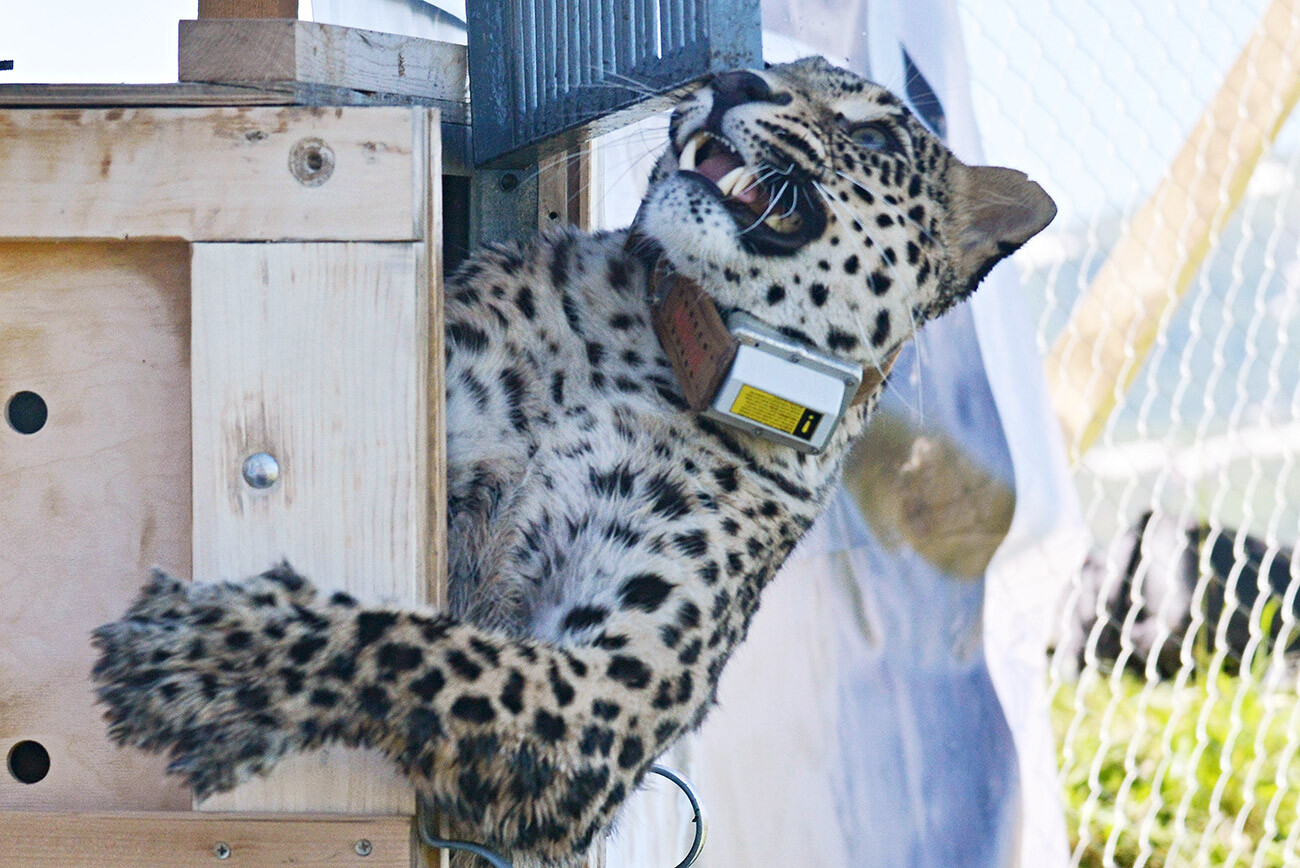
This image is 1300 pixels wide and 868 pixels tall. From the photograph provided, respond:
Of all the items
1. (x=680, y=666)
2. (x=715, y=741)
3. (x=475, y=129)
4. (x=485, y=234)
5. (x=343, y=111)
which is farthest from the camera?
(x=715, y=741)

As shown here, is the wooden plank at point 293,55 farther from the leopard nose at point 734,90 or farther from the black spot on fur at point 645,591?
the black spot on fur at point 645,591

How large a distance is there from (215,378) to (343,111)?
1.12ft

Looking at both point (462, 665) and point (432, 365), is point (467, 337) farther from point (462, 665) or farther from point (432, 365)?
point (462, 665)

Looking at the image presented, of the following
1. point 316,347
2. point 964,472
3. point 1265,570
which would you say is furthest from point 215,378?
point 1265,570

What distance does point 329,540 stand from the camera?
4.88ft

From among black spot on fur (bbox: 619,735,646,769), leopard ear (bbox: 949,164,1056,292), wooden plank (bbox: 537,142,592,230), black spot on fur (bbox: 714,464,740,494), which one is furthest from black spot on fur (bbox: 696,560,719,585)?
leopard ear (bbox: 949,164,1056,292)

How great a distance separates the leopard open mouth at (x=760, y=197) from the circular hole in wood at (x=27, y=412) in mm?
1010

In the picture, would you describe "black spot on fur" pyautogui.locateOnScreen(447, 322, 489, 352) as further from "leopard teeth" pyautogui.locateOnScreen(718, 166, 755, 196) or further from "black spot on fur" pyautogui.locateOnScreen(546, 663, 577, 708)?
"black spot on fur" pyautogui.locateOnScreen(546, 663, 577, 708)

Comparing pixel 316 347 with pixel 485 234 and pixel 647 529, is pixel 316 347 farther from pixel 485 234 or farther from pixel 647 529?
pixel 485 234

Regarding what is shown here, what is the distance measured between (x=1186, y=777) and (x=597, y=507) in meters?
3.23

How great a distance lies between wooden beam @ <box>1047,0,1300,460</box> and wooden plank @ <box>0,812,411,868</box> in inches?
106

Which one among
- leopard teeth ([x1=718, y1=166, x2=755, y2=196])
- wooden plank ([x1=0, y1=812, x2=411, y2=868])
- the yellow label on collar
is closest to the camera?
wooden plank ([x1=0, y1=812, x2=411, y2=868])

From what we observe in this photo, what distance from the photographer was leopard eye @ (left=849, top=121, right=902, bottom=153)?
2.28m

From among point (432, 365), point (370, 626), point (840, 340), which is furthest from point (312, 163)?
point (840, 340)
